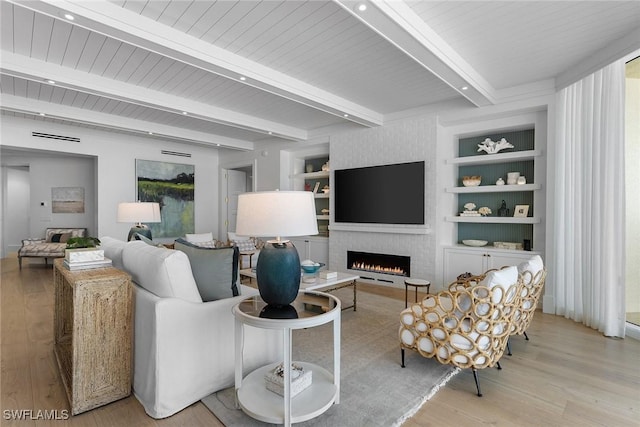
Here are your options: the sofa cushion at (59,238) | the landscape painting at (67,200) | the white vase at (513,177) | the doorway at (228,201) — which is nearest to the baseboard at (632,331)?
the white vase at (513,177)

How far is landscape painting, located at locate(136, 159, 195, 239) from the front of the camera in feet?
22.7

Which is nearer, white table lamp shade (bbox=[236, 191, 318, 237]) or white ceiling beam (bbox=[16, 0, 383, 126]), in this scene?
white table lamp shade (bbox=[236, 191, 318, 237])

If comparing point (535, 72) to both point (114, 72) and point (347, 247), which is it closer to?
point (347, 247)

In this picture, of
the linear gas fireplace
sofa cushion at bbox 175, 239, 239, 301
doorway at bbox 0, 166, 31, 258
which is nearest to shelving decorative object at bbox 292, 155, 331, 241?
the linear gas fireplace

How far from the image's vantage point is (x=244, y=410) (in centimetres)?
183

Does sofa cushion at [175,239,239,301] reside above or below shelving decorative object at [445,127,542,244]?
below

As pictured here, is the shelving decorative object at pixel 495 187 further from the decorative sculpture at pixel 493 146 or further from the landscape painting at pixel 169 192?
the landscape painting at pixel 169 192

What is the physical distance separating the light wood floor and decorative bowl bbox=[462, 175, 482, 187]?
82.7 inches

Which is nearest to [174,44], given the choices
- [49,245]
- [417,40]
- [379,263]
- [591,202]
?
[417,40]

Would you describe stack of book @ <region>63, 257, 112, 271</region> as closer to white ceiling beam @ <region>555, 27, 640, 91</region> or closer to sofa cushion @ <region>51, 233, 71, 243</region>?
white ceiling beam @ <region>555, 27, 640, 91</region>

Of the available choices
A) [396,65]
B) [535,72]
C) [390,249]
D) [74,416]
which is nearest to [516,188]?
[535,72]

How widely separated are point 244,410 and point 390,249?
3.74 meters

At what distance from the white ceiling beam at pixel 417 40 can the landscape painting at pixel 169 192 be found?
19.9 ft

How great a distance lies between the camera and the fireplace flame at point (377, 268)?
5176mm
